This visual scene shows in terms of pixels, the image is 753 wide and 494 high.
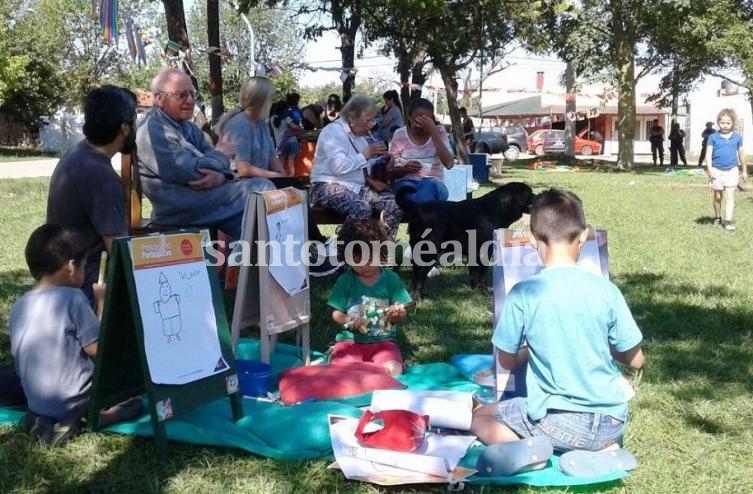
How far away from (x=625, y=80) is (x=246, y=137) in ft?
82.8

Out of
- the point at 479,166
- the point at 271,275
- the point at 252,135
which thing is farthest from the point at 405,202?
the point at 479,166

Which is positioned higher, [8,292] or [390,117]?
[390,117]

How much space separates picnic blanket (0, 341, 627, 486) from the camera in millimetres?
3232

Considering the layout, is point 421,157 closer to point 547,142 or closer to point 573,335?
point 573,335

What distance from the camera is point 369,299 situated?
15.6 feet

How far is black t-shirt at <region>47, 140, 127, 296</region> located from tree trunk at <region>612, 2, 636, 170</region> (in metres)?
26.3

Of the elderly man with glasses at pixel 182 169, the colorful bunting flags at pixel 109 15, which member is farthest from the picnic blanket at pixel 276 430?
the colorful bunting flags at pixel 109 15

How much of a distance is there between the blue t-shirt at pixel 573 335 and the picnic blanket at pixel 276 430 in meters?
0.27

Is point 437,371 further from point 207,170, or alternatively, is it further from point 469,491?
point 207,170

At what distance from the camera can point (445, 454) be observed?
3338 millimetres

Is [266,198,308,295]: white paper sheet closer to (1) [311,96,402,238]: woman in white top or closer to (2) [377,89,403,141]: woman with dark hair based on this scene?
(1) [311,96,402,238]: woman in white top

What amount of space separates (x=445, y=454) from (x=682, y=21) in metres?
25.8

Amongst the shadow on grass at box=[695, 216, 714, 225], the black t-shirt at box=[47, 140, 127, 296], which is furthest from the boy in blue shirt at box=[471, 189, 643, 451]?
the shadow on grass at box=[695, 216, 714, 225]

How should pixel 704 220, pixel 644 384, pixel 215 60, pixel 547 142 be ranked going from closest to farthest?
pixel 644 384
pixel 704 220
pixel 215 60
pixel 547 142
